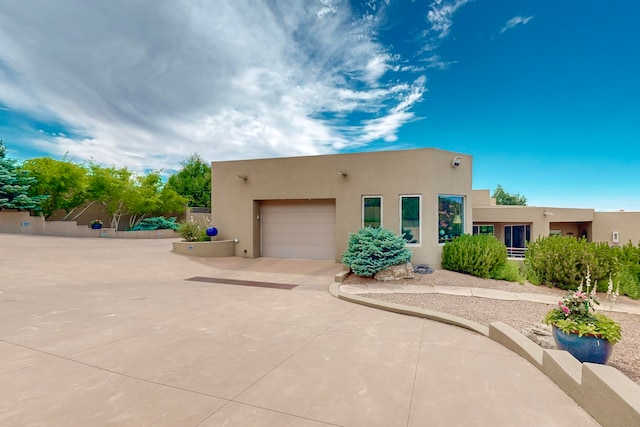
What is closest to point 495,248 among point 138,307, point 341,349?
point 341,349

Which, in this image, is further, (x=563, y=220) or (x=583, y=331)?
(x=563, y=220)

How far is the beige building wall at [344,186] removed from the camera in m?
9.62

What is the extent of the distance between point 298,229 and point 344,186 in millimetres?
2617

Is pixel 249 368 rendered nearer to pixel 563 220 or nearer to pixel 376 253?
pixel 376 253

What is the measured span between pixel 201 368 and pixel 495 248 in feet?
27.2

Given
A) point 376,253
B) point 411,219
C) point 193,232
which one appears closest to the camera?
point 376,253

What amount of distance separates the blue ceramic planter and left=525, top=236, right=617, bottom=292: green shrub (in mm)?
5186

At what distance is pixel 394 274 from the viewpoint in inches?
309

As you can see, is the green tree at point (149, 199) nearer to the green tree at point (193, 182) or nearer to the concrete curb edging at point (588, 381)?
the green tree at point (193, 182)

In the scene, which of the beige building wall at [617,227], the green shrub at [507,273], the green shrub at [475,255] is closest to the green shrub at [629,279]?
the green shrub at [507,273]

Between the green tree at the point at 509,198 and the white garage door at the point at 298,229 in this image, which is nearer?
the white garage door at the point at 298,229

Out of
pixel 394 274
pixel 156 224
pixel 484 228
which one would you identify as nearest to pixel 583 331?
pixel 394 274

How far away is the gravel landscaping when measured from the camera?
145 inches

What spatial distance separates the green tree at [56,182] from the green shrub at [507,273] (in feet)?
76.4
